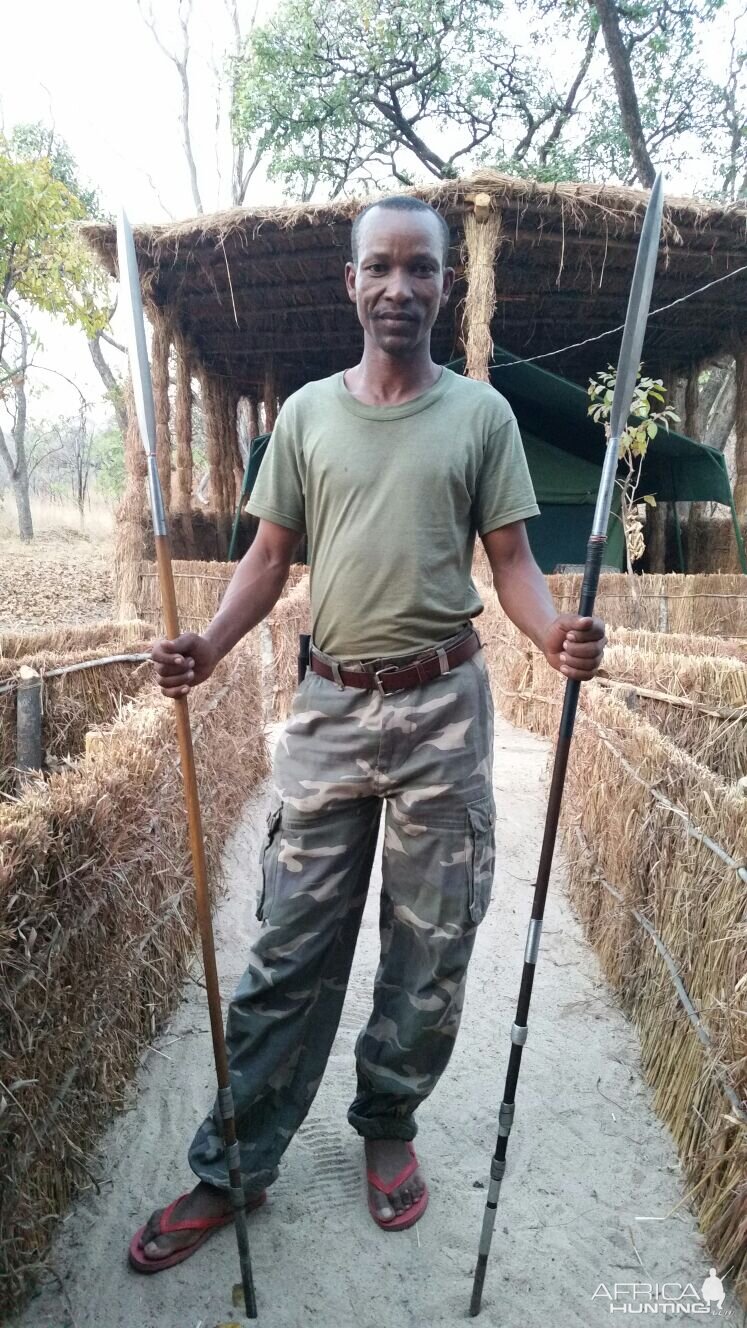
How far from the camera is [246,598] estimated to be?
180 cm

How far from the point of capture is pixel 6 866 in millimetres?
1494

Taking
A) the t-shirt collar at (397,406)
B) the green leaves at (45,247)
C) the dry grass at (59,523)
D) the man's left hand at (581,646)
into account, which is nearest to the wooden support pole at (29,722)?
the t-shirt collar at (397,406)

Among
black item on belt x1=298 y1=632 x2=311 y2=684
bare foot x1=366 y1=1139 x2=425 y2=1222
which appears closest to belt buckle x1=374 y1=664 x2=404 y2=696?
black item on belt x1=298 y1=632 x2=311 y2=684

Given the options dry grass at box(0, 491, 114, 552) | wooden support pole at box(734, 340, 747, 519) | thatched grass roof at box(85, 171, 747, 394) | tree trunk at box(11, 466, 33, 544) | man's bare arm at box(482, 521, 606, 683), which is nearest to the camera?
man's bare arm at box(482, 521, 606, 683)

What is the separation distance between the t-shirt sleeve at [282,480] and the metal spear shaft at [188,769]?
231mm

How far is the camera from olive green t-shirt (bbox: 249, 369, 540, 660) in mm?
1626

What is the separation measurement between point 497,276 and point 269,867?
796 cm

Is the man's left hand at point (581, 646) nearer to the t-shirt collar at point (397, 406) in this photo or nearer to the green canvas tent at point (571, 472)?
the t-shirt collar at point (397, 406)

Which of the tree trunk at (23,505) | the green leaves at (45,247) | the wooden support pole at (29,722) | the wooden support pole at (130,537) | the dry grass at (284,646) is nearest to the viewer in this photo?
the wooden support pole at (29,722)

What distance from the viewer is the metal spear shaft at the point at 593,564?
1504 millimetres

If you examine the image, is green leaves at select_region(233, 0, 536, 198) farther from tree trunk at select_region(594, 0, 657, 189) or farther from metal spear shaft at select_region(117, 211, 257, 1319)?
metal spear shaft at select_region(117, 211, 257, 1319)

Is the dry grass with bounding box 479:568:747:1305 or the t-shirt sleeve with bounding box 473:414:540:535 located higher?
the t-shirt sleeve with bounding box 473:414:540:535

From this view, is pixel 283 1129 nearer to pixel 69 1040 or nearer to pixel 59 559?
pixel 69 1040

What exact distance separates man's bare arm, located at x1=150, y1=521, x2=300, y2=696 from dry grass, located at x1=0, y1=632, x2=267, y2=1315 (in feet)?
1.49
